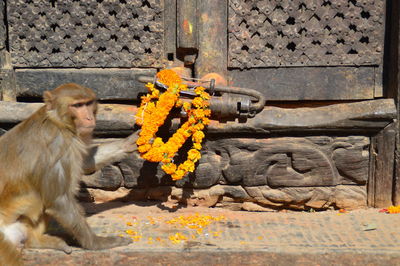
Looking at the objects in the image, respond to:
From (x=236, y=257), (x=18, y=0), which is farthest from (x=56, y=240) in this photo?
(x=18, y=0)


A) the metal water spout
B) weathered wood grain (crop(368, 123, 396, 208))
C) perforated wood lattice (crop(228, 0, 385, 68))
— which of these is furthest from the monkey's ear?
weathered wood grain (crop(368, 123, 396, 208))

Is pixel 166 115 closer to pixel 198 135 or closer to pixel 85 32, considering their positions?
pixel 198 135

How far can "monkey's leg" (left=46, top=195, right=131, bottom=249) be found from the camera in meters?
3.43

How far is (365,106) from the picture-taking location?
4379mm

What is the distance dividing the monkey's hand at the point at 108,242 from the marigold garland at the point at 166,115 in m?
0.74

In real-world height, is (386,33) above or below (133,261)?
above

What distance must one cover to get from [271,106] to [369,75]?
3.07 feet

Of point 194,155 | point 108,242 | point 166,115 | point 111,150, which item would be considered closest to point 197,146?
point 194,155

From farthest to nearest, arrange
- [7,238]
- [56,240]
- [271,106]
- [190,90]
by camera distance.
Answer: [271,106] < [190,90] < [56,240] < [7,238]

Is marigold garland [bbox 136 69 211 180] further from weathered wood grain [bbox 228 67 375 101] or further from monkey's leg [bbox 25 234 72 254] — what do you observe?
monkey's leg [bbox 25 234 72 254]

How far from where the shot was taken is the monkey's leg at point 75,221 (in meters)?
3.43

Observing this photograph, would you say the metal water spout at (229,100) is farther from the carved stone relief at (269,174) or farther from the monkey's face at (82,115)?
the monkey's face at (82,115)

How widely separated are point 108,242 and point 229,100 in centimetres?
162

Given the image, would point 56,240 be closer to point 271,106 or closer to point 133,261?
point 133,261
